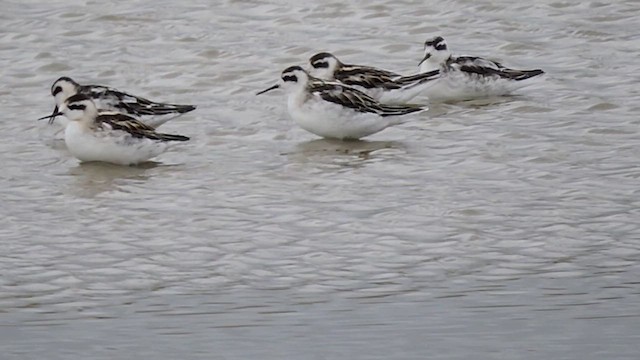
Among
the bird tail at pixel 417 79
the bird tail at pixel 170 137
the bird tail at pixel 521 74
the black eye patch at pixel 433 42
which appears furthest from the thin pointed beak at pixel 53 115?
the bird tail at pixel 521 74

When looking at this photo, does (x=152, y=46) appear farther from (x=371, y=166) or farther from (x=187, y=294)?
(x=187, y=294)

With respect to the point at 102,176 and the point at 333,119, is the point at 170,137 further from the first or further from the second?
the point at 333,119

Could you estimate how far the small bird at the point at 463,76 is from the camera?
1683 centimetres

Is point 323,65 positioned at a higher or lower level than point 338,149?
higher

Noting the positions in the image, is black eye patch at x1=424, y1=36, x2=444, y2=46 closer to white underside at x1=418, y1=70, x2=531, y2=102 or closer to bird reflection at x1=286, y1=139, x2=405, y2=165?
white underside at x1=418, y1=70, x2=531, y2=102

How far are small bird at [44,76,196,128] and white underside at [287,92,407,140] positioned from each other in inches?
44.8

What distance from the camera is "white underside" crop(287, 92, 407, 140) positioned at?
49.4ft

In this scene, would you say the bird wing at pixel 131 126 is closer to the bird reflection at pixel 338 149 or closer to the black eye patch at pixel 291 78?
the bird reflection at pixel 338 149

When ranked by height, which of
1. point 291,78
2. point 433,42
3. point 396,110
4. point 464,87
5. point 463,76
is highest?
point 291,78

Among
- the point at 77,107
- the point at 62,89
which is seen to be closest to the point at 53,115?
the point at 77,107

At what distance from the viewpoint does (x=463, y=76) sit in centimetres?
1698

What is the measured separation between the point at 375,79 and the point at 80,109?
10.7 ft

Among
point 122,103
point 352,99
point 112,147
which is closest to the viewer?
point 112,147

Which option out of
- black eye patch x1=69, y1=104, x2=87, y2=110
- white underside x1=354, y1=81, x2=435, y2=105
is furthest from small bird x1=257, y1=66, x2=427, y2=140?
black eye patch x1=69, y1=104, x2=87, y2=110
